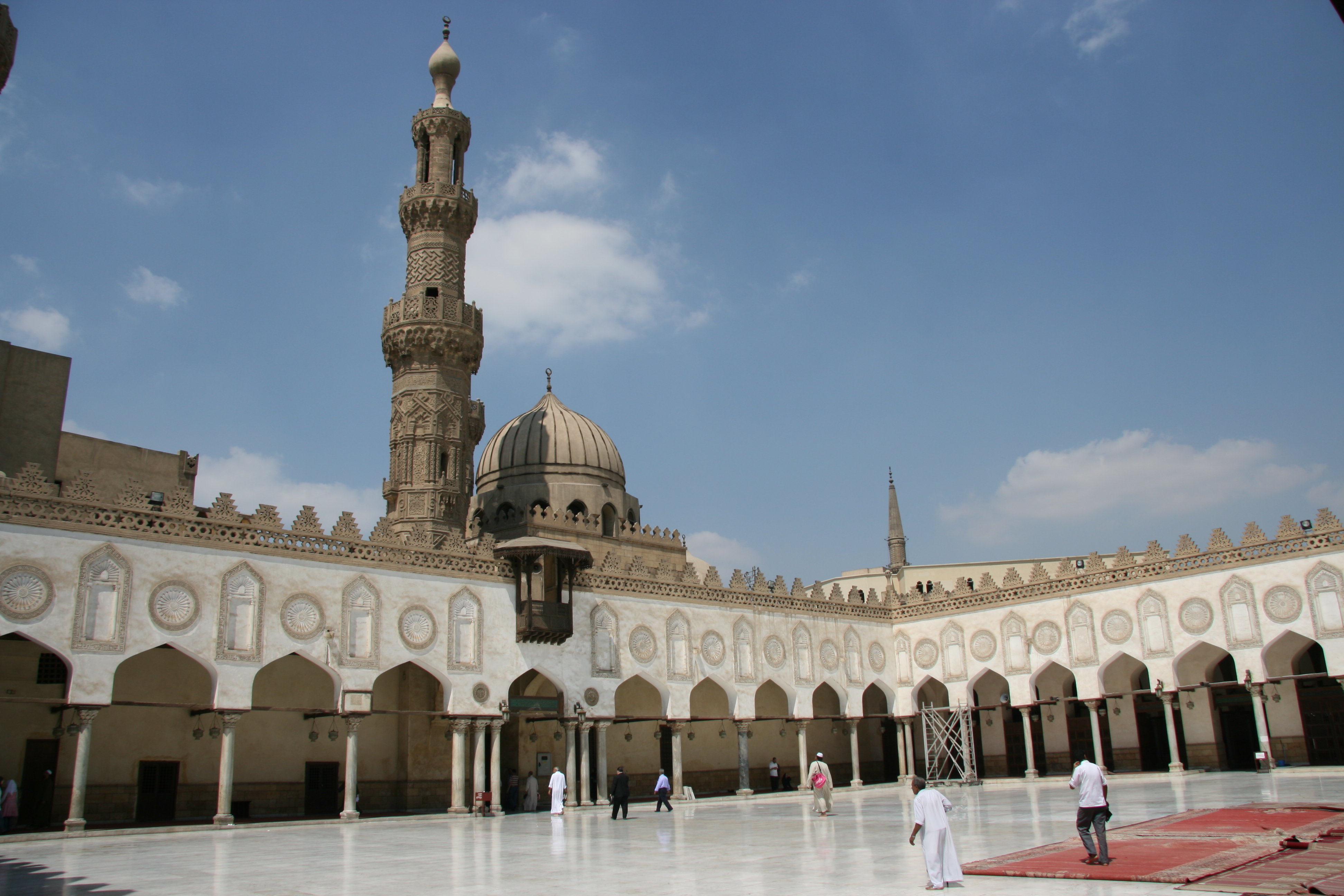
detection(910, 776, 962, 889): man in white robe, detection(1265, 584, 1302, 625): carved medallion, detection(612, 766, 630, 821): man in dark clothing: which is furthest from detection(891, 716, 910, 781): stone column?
detection(910, 776, 962, 889): man in white robe

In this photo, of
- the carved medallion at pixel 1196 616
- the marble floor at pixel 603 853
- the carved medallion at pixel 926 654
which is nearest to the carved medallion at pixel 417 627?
the marble floor at pixel 603 853

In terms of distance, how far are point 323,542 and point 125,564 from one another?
385cm

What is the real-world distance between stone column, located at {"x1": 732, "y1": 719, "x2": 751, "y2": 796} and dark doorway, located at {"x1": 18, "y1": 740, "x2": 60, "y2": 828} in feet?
52.4

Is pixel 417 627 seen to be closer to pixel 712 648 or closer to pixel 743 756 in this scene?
pixel 712 648

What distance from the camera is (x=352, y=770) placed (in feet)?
70.1

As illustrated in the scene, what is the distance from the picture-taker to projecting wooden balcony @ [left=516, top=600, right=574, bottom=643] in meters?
24.3

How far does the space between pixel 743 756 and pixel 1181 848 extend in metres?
18.5

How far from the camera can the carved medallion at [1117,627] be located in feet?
91.0

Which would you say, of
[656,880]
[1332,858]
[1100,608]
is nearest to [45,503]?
[656,880]

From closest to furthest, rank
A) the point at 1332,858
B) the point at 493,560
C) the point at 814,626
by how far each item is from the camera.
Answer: the point at 1332,858
the point at 493,560
the point at 814,626

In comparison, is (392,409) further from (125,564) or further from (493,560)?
(125,564)

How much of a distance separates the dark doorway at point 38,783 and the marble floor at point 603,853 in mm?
3742

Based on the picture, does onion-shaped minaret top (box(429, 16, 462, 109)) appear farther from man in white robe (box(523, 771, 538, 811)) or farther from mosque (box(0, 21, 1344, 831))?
man in white robe (box(523, 771, 538, 811))

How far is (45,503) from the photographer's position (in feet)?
61.0
